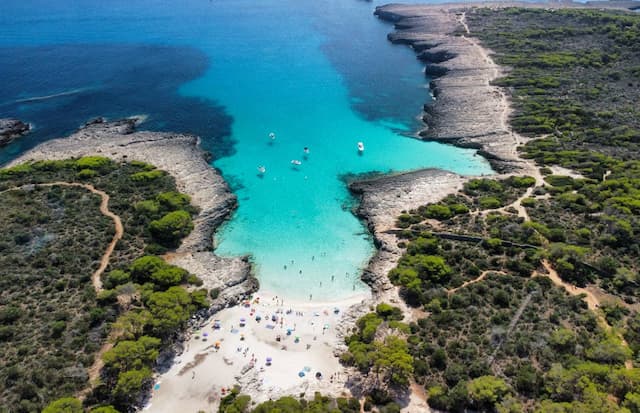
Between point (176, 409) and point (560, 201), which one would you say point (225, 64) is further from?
point (176, 409)

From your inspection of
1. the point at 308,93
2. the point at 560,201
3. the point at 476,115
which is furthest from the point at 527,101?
the point at 308,93

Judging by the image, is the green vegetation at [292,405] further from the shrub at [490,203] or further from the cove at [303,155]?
the shrub at [490,203]

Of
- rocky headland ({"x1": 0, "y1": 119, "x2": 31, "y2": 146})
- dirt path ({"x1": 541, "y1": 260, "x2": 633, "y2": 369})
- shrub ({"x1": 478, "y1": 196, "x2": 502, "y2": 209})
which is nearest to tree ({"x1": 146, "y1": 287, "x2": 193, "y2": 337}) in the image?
dirt path ({"x1": 541, "y1": 260, "x2": 633, "y2": 369})

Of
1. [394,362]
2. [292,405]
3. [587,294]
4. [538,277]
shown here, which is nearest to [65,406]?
[292,405]

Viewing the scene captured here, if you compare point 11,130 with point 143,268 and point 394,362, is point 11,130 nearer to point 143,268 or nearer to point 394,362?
point 143,268

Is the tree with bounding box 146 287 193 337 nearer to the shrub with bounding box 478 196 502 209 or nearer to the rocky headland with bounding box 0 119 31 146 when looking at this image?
the shrub with bounding box 478 196 502 209

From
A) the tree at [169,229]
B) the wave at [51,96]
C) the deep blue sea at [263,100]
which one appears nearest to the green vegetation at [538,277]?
the deep blue sea at [263,100]
